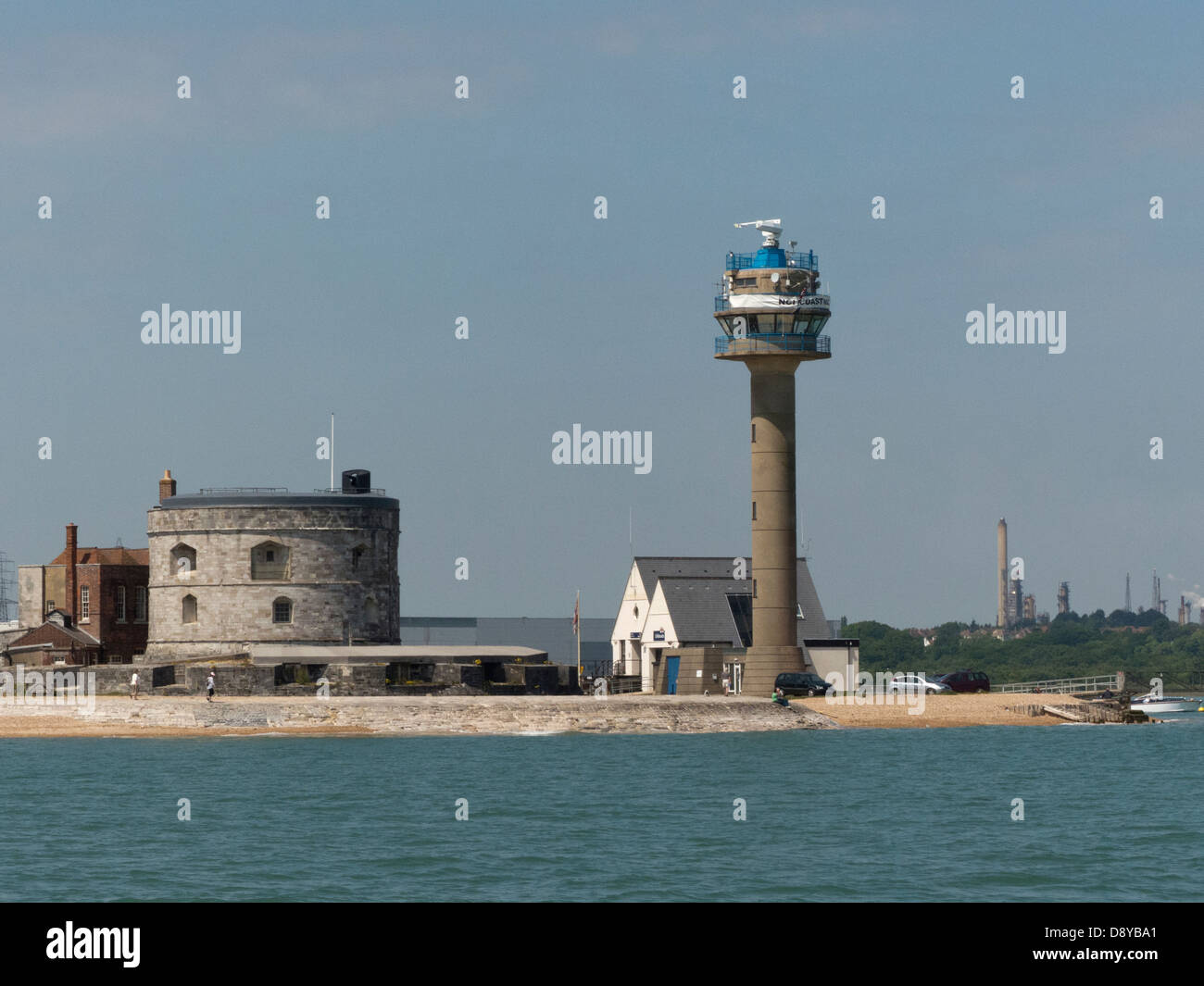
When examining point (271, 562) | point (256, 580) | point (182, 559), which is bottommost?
point (256, 580)

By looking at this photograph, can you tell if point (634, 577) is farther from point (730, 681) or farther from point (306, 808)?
point (306, 808)

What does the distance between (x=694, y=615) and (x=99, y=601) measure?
115 feet

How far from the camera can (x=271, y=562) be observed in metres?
93.3

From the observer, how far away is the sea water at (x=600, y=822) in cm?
3378

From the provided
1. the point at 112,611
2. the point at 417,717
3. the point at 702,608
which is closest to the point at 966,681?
the point at 702,608

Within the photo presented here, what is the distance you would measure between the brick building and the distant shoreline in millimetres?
18404

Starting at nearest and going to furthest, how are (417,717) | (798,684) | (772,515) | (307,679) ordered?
(417,717) → (307,679) → (798,684) → (772,515)

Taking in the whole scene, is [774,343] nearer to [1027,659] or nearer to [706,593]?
[706,593]

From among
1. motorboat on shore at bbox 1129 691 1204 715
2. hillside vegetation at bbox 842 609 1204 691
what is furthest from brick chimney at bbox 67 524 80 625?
hillside vegetation at bbox 842 609 1204 691

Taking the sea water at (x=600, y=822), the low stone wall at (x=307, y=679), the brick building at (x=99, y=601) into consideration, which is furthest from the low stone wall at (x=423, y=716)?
the brick building at (x=99, y=601)

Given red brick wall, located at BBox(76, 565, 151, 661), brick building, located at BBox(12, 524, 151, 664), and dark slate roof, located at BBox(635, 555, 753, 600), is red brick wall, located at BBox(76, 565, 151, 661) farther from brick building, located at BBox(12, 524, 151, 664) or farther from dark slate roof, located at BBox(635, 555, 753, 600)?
dark slate roof, located at BBox(635, 555, 753, 600)

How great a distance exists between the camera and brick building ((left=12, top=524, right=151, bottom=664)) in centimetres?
9912

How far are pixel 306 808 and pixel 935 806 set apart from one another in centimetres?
1765
